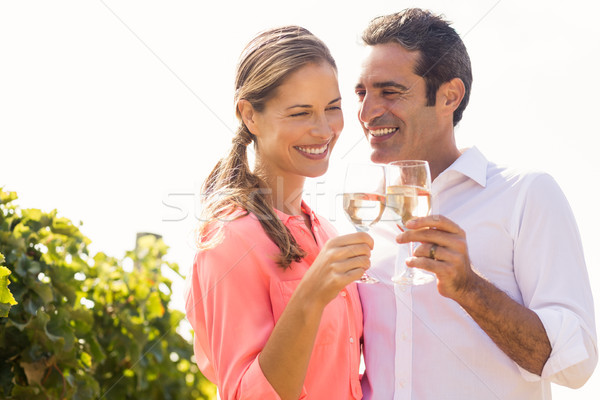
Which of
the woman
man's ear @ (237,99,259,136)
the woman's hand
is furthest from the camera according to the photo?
man's ear @ (237,99,259,136)

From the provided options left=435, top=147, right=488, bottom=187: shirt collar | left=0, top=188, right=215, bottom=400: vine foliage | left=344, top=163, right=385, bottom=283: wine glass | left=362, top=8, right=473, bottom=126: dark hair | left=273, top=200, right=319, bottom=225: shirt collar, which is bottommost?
left=0, top=188, right=215, bottom=400: vine foliage

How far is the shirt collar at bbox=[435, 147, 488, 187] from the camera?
9.52 feet

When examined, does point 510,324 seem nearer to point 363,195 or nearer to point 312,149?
point 363,195

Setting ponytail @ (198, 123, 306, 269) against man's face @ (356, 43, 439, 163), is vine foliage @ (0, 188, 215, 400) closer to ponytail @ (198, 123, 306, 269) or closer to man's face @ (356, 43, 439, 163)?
ponytail @ (198, 123, 306, 269)

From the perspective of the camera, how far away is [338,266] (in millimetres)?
1982

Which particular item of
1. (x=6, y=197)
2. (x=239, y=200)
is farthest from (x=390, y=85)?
(x=6, y=197)

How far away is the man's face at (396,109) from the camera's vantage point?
3.27 m

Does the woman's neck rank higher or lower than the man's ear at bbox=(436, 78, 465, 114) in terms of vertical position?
lower

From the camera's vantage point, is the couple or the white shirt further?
the white shirt

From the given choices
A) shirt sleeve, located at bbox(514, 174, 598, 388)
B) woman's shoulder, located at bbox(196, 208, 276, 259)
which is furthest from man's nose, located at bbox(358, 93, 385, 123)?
woman's shoulder, located at bbox(196, 208, 276, 259)

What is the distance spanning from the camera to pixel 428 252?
85.9 inches

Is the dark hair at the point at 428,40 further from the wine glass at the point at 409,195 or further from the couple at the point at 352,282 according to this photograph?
the wine glass at the point at 409,195

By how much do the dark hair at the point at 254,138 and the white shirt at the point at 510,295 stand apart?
616mm

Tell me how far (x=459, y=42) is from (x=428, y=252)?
1.78 meters
